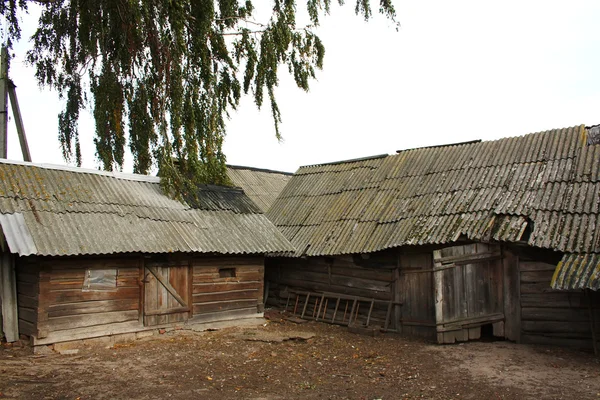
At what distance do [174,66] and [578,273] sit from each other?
9.28m

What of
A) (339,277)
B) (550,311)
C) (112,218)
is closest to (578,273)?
(550,311)

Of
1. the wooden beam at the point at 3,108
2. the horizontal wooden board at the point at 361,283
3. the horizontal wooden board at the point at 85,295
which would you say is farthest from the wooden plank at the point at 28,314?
the horizontal wooden board at the point at 361,283

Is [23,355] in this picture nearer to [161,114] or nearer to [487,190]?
[161,114]

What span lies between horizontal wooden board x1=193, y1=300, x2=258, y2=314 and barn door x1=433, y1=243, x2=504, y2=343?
190 inches

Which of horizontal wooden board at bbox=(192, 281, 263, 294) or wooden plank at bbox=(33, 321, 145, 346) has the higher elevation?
horizontal wooden board at bbox=(192, 281, 263, 294)

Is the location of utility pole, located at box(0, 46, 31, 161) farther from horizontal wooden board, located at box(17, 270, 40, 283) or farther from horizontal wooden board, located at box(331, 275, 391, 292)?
horizontal wooden board, located at box(331, 275, 391, 292)

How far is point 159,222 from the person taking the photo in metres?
11.5

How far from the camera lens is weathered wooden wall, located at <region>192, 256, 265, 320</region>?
11.6 meters

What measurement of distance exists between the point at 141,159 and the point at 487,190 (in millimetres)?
9934

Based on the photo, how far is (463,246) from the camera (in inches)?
405

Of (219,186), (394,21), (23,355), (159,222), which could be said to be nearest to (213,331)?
(159,222)

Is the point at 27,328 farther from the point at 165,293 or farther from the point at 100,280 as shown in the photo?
the point at 165,293

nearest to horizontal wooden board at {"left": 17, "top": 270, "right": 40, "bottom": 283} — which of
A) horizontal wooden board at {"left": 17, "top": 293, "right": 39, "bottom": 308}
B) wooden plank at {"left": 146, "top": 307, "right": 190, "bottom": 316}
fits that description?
horizontal wooden board at {"left": 17, "top": 293, "right": 39, "bottom": 308}

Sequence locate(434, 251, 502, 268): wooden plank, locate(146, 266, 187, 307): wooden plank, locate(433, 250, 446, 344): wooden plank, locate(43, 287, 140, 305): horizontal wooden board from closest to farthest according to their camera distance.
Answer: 1. locate(43, 287, 140, 305): horizontal wooden board
2. locate(433, 250, 446, 344): wooden plank
3. locate(434, 251, 502, 268): wooden plank
4. locate(146, 266, 187, 307): wooden plank
